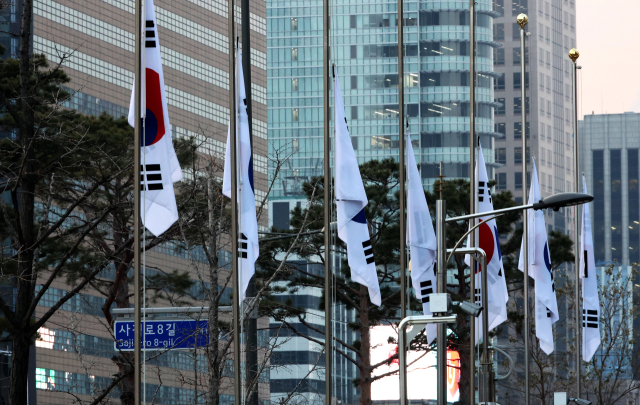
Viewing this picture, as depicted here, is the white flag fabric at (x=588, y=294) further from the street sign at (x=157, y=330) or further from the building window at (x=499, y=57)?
the building window at (x=499, y=57)

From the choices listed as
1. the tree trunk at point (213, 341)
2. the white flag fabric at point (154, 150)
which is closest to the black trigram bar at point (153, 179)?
the white flag fabric at point (154, 150)

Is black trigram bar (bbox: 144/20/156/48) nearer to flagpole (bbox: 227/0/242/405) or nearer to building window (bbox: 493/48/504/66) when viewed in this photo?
flagpole (bbox: 227/0/242/405)

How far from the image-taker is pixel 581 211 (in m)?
30.6

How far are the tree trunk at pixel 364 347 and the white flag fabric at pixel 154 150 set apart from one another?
2553cm

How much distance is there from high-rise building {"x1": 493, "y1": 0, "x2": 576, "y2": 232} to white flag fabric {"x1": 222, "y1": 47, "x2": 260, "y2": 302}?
5863 inches

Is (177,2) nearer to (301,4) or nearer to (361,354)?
(361,354)

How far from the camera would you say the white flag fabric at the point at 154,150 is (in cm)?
1575

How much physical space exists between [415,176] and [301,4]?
133551 mm

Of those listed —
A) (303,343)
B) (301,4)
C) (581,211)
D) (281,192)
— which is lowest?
(303,343)

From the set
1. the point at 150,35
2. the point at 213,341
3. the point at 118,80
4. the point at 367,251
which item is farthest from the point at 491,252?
the point at 118,80

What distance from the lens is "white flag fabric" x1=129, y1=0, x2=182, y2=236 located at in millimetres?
15750

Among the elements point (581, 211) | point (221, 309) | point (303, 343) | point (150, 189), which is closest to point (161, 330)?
point (221, 309)

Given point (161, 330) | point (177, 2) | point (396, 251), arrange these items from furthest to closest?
point (177, 2) → point (396, 251) → point (161, 330)

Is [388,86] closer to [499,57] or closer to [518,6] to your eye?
[499,57]
